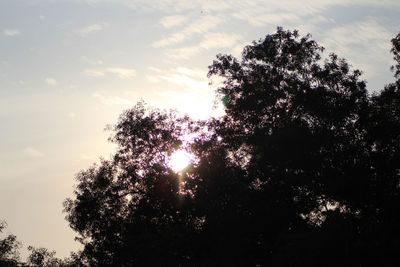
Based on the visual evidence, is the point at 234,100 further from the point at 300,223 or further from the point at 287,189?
the point at 300,223

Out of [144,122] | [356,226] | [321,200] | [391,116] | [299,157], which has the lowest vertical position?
[356,226]

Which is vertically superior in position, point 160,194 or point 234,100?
point 234,100

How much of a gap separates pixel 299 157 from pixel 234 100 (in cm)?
818

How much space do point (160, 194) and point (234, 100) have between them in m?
11.7

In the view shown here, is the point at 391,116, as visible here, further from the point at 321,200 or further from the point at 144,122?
the point at 144,122

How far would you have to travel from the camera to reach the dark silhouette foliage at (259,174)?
95.2 ft

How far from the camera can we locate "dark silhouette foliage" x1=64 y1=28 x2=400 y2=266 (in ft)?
95.2

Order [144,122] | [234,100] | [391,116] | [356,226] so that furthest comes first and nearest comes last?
1. [144,122]
2. [234,100]
3. [391,116]
4. [356,226]

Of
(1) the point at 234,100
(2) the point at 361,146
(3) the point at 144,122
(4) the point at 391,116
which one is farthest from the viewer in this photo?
(3) the point at 144,122

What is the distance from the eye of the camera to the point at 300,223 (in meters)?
30.5

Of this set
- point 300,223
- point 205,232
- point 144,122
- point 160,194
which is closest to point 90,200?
point 160,194

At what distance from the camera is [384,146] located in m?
29.6

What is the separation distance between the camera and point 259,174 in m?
30.9

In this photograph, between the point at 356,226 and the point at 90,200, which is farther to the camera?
the point at 90,200
